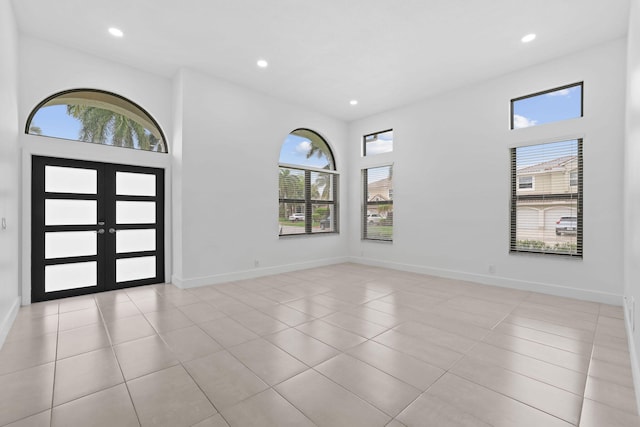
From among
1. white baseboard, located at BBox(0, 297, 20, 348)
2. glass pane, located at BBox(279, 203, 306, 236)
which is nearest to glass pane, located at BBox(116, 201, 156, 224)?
white baseboard, located at BBox(0, 297, 20, 348)

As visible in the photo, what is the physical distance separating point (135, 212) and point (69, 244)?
3.06ft

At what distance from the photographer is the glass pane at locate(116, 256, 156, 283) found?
15.0 feet

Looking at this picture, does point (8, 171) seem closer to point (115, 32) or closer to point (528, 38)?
point (115, 32)

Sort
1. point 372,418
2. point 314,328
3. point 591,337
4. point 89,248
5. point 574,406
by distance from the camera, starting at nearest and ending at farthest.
Result: 1. point 372,418
2. point 574,406
3. point 591,337
4. point 314,328
5. point 89,248

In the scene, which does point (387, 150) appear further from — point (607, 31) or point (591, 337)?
point (591, 337)

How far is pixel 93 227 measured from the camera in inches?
170

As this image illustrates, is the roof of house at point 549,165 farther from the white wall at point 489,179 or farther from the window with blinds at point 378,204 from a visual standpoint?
the window with blinds at point 378,204

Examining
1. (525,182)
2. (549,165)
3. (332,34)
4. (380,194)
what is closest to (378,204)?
(380,194)

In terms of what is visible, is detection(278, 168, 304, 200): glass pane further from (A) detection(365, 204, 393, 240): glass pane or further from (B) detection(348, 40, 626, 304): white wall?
(A) detection(365, 204, 393, 240): glass pane

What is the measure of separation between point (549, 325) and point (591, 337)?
34 centimetres

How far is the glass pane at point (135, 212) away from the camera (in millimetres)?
4590

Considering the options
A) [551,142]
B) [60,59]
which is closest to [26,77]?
[60,59]

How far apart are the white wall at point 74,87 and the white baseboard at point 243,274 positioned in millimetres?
582

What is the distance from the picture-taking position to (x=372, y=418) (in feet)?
5.59
